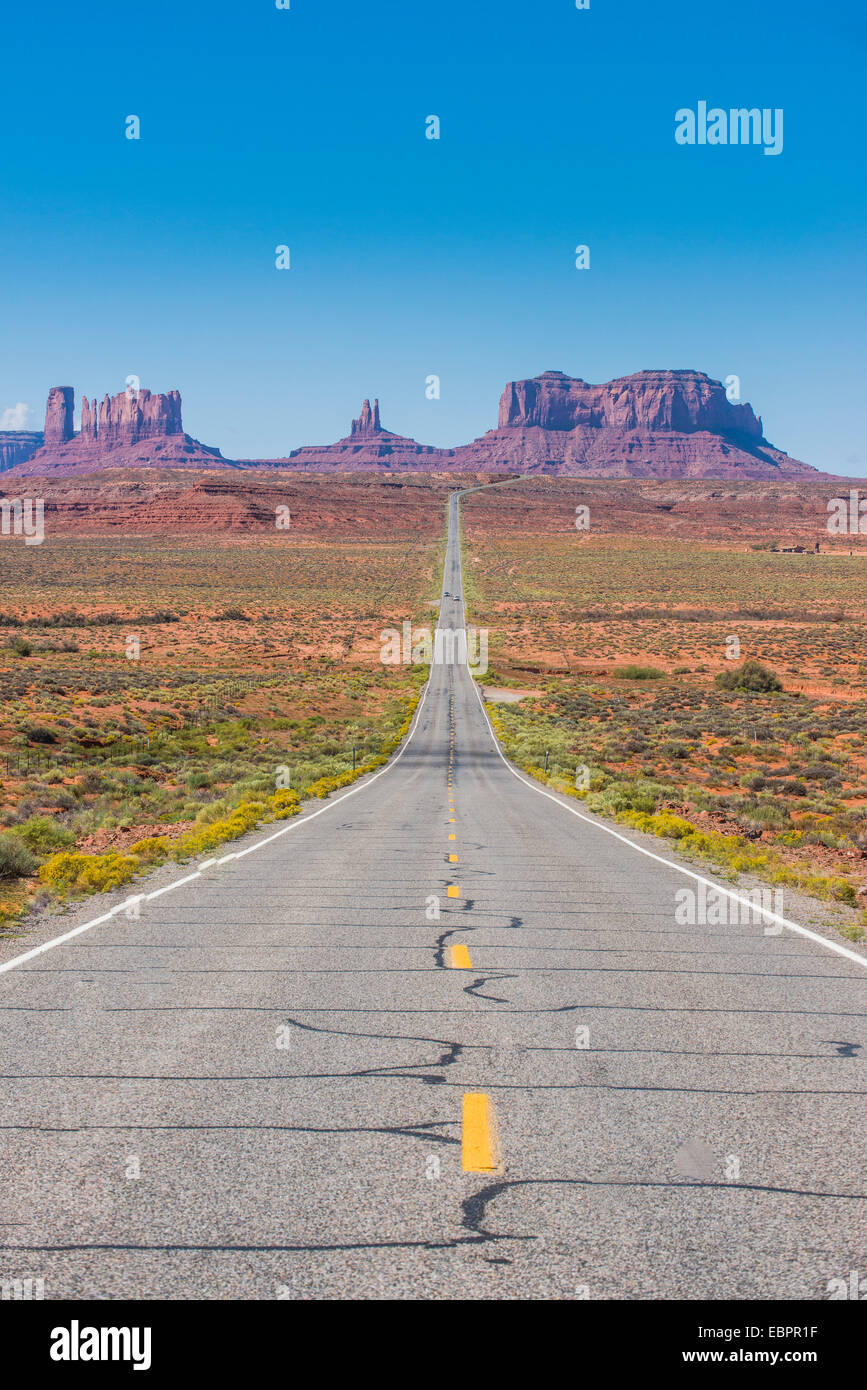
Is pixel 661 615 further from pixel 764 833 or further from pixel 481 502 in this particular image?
pixel 481 502

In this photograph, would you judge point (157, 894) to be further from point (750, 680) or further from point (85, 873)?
point (750, 680)

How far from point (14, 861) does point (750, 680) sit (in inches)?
1943

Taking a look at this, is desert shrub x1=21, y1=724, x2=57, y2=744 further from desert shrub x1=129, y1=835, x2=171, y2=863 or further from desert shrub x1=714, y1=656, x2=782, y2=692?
desert shrub x1=714, y1=656, x2=782, y2=692

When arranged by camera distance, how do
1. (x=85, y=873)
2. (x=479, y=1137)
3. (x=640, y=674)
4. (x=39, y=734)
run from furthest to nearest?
(x=640, y=674) < (x=39, y=734) < (x=85, y=873) < (x=479, y=1137)

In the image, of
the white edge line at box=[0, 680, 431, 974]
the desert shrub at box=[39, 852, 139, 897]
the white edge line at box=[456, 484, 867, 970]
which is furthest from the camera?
the desert shrub at box=[39, 852, 139, 897]

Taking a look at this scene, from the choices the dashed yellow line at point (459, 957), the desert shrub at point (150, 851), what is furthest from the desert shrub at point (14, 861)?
the dashed yellow line at point (459, 957)

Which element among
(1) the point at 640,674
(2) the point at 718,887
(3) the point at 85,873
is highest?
(1) the point at 640,674

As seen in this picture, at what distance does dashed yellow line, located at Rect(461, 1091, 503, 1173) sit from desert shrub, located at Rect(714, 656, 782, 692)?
175ft

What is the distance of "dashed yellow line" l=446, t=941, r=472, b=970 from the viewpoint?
8234mm

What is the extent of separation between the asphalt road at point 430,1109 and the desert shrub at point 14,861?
145 inches

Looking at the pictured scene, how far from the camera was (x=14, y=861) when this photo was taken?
1296cm

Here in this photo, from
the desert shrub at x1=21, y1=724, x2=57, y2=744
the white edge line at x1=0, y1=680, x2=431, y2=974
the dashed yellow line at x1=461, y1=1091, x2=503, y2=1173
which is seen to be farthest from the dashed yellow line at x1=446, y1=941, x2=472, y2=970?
the desert shrub at x1=21, y1=724, x2=57, y2=744

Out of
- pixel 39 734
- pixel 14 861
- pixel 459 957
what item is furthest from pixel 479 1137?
pixel 39 734
